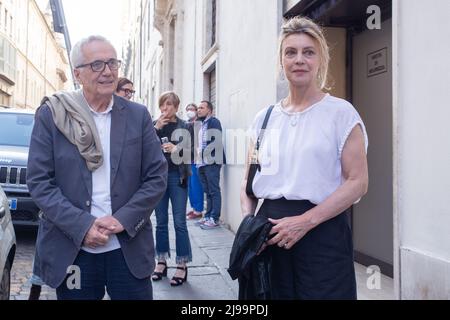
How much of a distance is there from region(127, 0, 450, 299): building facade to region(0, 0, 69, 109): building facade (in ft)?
103

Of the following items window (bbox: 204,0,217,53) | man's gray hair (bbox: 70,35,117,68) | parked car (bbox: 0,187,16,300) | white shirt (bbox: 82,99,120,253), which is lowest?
parked car (bbox: 0,187,16,300)

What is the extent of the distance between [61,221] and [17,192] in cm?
448

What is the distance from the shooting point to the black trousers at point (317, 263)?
1933mm

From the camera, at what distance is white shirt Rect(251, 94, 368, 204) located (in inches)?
77.1

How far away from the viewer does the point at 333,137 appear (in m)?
1.97

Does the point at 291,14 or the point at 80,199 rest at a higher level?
the point at 291,14

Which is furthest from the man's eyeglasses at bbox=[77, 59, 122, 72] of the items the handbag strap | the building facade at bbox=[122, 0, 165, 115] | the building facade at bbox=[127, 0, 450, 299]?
the building facade at bbox=[122, 0, 165, 115]

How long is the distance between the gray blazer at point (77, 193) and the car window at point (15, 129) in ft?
17.2

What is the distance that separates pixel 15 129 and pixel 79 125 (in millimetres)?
5779

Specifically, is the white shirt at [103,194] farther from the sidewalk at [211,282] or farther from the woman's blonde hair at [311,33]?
the sidewalk at [211,282]

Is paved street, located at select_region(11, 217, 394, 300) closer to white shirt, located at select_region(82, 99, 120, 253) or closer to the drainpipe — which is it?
white shirt, located at select_region(82, 99, 120, 253)

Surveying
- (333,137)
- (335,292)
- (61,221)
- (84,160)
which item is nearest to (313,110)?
(333,137)

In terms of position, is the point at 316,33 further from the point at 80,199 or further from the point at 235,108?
the point at 235,108

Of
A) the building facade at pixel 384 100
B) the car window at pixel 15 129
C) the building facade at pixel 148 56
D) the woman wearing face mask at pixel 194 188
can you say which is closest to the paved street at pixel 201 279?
the building facade at pixel 384 100
